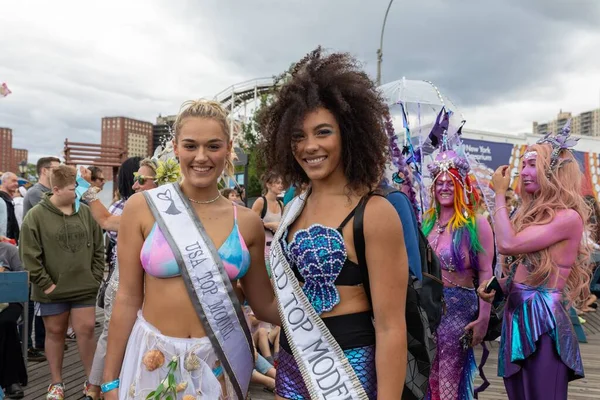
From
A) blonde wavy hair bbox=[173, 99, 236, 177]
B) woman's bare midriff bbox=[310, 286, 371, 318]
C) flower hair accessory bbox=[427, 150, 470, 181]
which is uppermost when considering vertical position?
blonde wavy hair bbox=[173, 99, 236, 177]

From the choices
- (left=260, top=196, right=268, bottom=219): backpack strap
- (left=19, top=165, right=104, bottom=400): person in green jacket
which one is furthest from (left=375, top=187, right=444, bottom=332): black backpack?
(left=260, top=196, right=268, bottom=219): backpack strap

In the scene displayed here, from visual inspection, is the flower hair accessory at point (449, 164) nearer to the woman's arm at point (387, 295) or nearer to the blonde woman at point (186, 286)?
the blonde woman at point (186, 286)

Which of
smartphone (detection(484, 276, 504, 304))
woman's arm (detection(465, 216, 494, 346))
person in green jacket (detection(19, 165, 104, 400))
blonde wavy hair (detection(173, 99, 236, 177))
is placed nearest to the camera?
blonde wavy hair (detection(173, 99, 236, 177))

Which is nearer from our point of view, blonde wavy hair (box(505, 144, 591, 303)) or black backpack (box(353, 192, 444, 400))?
black backpack (box(353, 192, 444, 400))

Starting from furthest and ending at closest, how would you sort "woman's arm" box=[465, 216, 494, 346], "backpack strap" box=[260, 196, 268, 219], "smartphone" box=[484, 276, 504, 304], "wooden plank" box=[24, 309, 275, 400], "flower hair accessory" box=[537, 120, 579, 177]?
"backpack strap" box=[260, 196, 268, 219], "wooden plank" box=[24, 309, 275, 400], "woman's arm" box=[465, 216, 494, 346], "smartphone" box=[484, 276, 504, 304], "flower hair accessory" box=[537, 120, 579, 177]

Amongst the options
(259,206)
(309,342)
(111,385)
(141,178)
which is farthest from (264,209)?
(309,342)

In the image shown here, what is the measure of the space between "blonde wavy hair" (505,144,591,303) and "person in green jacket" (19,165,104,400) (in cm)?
308

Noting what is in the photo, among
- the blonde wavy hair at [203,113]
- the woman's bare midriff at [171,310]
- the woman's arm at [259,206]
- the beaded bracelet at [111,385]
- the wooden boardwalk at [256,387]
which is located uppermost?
the blonde wavy hair at [203,113]

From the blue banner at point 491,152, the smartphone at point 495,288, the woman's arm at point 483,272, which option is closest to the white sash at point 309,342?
the smartphone at point 495,288

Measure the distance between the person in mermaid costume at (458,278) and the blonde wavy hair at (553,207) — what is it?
366mm

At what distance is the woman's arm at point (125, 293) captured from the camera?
175cm

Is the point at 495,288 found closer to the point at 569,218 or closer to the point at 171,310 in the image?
the point at 569,218

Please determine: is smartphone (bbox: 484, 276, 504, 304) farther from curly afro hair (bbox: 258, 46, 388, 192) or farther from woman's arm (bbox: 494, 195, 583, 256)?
curly afro hair (bbox: 258, 46, 388, 192)

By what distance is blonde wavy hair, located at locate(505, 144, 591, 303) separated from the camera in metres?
2.45
